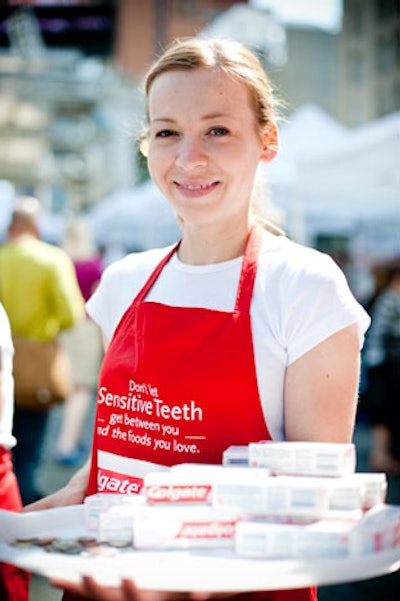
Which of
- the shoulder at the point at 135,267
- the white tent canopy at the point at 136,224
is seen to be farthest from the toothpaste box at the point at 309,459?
the white tent canopy at the point at 136,224

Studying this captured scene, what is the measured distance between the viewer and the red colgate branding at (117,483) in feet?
4.41

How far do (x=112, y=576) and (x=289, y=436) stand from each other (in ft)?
1.32

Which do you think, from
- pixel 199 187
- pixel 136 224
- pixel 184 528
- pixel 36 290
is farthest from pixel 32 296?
pixel 136 224

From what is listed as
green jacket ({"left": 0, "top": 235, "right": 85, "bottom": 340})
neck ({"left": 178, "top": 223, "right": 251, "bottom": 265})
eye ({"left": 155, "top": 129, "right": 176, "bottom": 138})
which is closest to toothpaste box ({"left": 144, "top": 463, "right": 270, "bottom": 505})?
neck ({"left": 178, "top": 223, "right": 251, "bottom": 265})

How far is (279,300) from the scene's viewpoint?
50.8 inches

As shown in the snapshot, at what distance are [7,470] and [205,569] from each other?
781 millimetres

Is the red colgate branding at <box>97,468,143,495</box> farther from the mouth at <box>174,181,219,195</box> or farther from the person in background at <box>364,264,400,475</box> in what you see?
the person in background at <box>364,264,400,475</box>

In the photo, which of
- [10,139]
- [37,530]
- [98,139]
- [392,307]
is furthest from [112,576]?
[98,139]

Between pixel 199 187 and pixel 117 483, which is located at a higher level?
pixel 199 187

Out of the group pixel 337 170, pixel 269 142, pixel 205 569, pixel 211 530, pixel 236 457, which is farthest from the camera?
pixel 337 170

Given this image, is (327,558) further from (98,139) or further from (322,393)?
(98,139)

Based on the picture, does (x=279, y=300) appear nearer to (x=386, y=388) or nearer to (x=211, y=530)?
(x=211, y=530)

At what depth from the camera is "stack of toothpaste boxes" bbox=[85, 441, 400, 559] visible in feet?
3.29

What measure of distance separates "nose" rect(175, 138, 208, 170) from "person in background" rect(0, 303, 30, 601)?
55 centimetres
